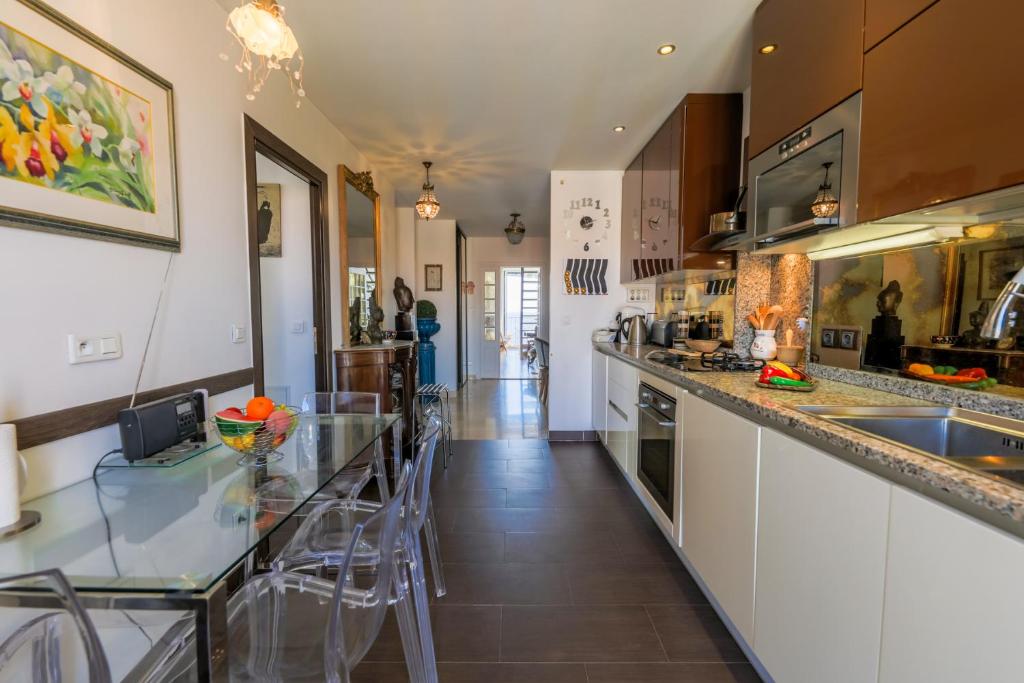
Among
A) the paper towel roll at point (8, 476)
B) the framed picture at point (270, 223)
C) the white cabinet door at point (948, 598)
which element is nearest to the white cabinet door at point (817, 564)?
the white cabinet door at point (948, 598)

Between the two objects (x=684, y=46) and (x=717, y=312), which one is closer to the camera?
(x=684, y=46)

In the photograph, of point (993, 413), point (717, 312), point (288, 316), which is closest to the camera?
point (993, 413)

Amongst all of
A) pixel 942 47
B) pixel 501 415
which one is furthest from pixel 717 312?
pixel 501 415

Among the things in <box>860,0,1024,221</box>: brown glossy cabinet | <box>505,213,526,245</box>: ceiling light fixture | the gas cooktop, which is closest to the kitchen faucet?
<box>860,0,1024,221</box>: brown glossy cabinet

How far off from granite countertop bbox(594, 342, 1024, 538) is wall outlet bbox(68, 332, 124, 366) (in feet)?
6.99

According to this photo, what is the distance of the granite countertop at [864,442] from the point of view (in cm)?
72

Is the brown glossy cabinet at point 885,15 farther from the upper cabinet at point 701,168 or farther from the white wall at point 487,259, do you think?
the white wall at point 487,259

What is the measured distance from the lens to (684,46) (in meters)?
2.15

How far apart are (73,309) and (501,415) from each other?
13.9ft

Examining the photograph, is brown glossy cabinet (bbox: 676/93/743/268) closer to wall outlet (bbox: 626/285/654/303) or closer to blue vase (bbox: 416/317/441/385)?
wall outlet (bbox: 626/285/654/303)

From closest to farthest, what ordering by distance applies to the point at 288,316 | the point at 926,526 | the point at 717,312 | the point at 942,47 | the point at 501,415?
the point at 926,526 < the point at 942,47 < the point at 717,312 < the point at 288,316 < the point at 501,415

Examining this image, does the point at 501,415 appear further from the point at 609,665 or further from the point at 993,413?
the point at 993,413

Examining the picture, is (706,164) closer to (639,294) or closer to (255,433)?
(639,294)

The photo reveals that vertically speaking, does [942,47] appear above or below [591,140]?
below
